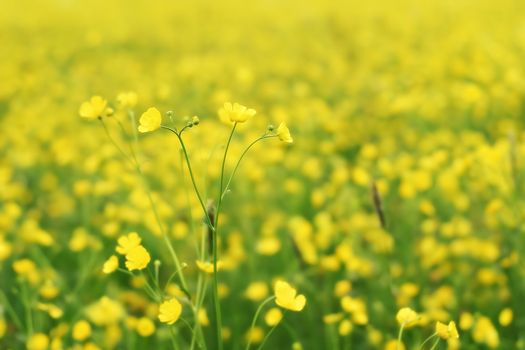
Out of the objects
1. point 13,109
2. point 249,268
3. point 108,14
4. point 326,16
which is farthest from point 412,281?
point 108,14

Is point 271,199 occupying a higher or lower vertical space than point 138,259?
lower

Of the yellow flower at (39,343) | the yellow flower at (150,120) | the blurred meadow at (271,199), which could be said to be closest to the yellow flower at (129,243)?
the blurred meadow at (271,199)

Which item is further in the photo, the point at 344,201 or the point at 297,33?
the point at 297,33

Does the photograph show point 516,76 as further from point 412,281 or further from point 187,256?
point 187,256

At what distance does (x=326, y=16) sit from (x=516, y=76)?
4.09 metres

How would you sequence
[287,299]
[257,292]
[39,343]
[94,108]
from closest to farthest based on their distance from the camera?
[287,299] → [94,108] → [39,343] → [257,292]

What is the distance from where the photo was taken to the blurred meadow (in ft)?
5.48

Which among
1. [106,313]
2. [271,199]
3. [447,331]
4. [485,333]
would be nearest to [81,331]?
[106,313]

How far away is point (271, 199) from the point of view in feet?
8.74

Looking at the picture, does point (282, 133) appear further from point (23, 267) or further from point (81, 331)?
point (23, 267)

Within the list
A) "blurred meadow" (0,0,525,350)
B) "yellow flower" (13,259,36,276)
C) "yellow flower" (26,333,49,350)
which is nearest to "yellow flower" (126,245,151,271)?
"blurred meadow" (0,0,525,350)

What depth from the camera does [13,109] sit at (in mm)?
3938

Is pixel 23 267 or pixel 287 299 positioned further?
pixel 23 267

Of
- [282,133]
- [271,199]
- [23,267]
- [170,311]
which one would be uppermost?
[282,133]
